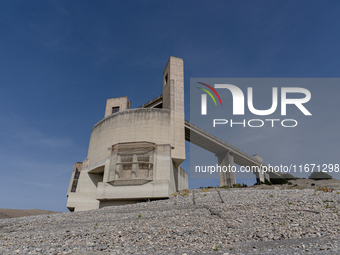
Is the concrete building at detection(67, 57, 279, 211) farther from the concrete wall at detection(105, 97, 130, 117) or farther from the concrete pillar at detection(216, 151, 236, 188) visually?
the concrete pillar at detection(216, 151, 236, 188)

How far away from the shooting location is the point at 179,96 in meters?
39.0

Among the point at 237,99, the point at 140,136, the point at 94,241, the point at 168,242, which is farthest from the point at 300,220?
the point at 140,136

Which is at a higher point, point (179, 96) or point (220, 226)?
point (179, 96)

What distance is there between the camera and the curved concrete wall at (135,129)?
1377 inches

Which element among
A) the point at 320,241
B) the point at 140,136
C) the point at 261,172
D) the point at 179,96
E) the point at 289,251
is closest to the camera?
the point at 289,251

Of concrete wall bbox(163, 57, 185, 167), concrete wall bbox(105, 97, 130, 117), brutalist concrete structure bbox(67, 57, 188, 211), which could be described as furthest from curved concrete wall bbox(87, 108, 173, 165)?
concrete wall bbox(105, 97, 130, 117)

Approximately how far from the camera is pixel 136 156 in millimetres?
33250

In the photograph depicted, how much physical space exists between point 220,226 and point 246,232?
160 cm

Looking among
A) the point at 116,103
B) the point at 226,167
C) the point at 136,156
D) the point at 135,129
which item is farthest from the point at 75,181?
the point at 226,167

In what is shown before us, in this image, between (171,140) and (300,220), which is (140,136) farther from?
(300,220)

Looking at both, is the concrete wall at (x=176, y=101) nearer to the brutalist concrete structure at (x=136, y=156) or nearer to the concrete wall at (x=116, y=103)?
Answer: the brutalist concrete structure at (x=136, y=156)

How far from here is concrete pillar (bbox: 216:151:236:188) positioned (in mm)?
54406

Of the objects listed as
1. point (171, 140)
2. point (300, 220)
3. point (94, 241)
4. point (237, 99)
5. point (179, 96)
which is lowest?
point (94, 241)

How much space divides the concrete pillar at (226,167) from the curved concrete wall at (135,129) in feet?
81.7
